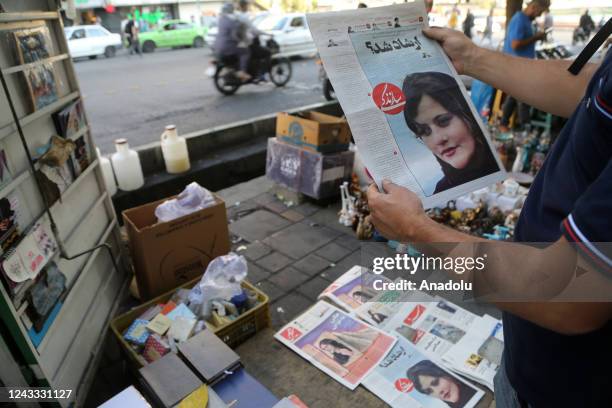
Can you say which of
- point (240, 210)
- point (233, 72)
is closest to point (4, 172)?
point (240, 210)

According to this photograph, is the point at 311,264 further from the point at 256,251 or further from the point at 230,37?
the point at 230,37

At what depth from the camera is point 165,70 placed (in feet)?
33.1

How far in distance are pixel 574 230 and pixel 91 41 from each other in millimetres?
14631

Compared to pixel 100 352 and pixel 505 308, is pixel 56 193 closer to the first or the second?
pixel 100 352

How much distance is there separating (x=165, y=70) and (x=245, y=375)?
9.91 metres

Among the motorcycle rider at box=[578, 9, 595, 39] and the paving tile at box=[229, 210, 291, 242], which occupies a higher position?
the motorcycle rider at box=[578, 9, 595, 39]

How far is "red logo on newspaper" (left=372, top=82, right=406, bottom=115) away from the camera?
3.12 feet

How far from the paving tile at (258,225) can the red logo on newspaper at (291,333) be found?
44.8 inches

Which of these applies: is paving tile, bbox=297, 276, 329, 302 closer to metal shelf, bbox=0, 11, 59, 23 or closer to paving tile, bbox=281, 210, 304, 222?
paving tile, bbox=281, 210, 304, 222

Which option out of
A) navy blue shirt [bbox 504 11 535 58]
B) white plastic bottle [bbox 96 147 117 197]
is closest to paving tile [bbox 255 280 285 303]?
white plastic bottle [bbox 96 147 117 197]

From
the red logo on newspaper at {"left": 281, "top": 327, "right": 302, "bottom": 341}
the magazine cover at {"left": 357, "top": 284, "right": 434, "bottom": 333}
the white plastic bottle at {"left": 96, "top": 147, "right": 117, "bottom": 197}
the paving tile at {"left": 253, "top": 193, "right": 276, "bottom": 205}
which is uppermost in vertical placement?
the white plastic bottle at {"left": 96, "top": 147, "right": 117, "bottom": 197}

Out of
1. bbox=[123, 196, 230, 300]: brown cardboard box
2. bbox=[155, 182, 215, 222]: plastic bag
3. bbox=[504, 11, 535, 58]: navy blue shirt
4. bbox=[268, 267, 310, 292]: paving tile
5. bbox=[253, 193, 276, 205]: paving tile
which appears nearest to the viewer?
bbox=[123, 196, 230, 300]: brown cardboard box

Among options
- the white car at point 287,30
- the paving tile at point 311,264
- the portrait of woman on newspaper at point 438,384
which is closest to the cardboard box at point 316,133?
the paving tile at point 311,264

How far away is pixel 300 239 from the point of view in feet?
9.66
